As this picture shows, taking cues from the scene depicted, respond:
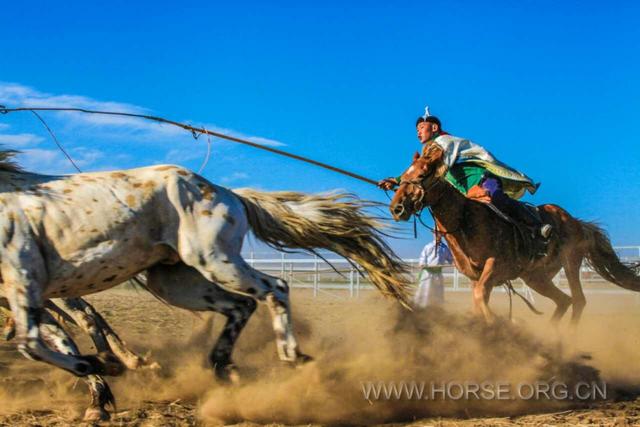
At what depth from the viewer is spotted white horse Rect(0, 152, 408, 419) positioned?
175 inches

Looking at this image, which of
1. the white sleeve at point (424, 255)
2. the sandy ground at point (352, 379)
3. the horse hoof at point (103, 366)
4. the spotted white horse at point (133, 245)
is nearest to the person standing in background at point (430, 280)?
the white sleeve at point (424, 255)

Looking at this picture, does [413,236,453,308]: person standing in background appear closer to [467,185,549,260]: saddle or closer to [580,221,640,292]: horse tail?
[580,221,640,292]: horse tail

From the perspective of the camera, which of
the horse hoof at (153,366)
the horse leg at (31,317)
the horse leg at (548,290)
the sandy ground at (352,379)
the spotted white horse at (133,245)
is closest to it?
the horse leg at (31,317)

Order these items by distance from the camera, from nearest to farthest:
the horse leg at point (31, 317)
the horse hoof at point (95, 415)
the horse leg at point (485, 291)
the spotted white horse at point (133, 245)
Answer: the horse leg at point (31, 317) → the spotted white horse at point (133, 245) → the horse hoof at point (95, 415) → the horse leg at point (485, 291)

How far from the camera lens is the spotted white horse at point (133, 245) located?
4453mm

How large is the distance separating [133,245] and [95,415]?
1.06 m

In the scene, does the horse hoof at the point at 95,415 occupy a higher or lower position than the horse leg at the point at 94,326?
lower

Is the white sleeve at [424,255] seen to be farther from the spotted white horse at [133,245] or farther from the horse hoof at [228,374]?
the horse hoof at [228,374]

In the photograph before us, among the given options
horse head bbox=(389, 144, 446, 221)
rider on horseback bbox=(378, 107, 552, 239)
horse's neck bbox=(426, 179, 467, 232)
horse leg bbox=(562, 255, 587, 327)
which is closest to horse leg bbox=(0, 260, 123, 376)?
horse head bbox=(389, 144, 446, 221)

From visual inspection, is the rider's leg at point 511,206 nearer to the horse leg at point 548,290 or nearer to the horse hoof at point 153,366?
the horse leg at point 548,290

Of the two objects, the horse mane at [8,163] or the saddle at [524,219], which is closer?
the horse mane at [8,163]

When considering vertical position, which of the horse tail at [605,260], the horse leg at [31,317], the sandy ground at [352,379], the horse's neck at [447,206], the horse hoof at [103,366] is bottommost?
the sandy ground at [352,379]

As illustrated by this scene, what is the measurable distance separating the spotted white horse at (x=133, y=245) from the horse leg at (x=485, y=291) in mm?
1806

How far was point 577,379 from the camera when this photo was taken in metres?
5.82
